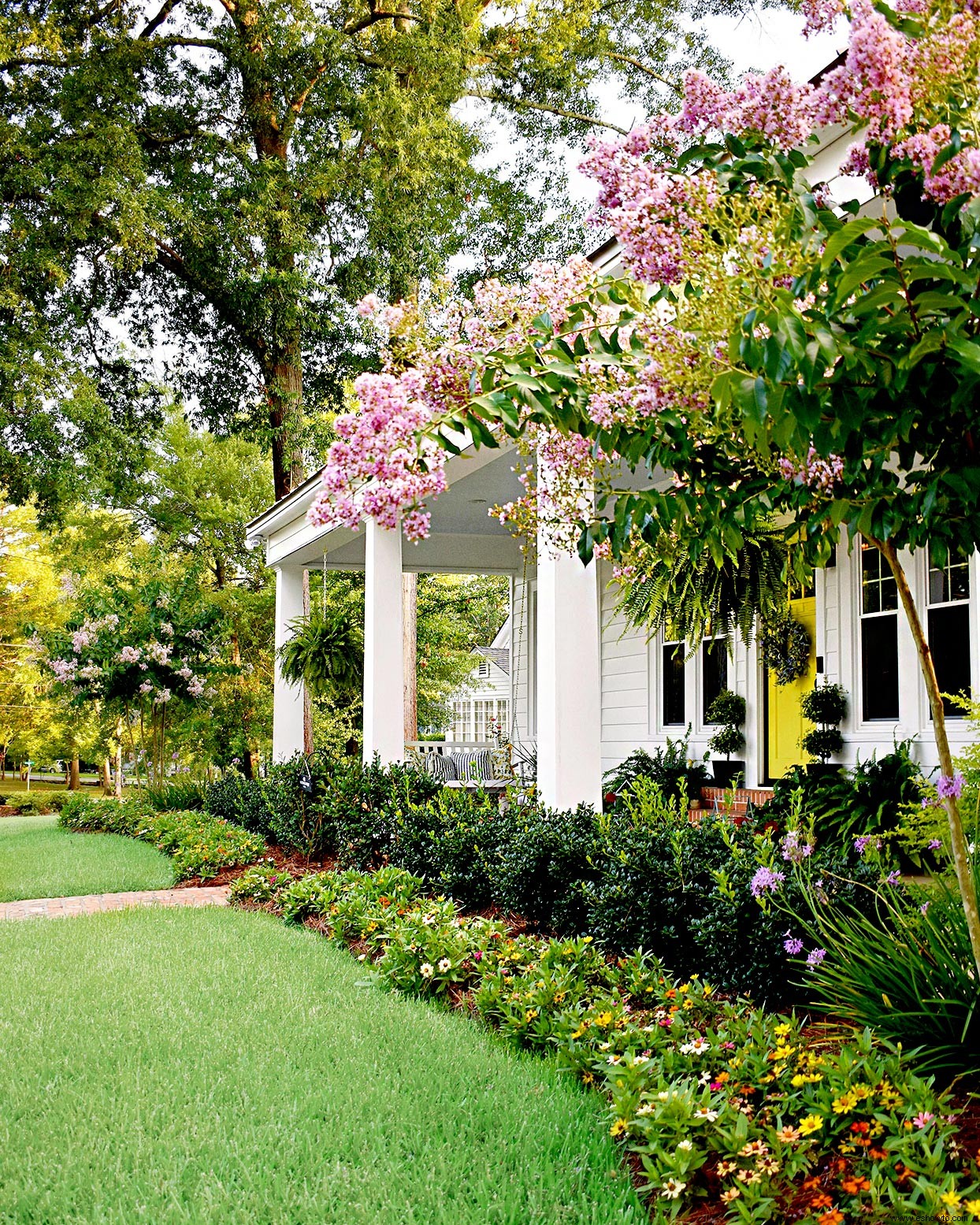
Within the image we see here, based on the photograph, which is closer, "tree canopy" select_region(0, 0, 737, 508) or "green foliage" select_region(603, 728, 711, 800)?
"green foliage" select_region(603, 728, 711, 800)

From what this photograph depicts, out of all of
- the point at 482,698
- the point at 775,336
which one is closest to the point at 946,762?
the point at 775,336

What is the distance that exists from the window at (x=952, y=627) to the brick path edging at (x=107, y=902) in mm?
5049

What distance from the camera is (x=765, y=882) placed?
10.9ft

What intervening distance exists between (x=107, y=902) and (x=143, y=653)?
6.41 m

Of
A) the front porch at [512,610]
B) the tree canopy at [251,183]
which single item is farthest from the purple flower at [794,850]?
the tree canopy at [251,183]

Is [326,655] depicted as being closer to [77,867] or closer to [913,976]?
[77,867]

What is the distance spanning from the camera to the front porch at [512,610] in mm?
5629

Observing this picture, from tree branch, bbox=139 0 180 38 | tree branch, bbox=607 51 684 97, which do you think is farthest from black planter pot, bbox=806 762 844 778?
tree branch, bbox=139 0 180 38

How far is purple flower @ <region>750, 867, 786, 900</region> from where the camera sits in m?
3.36

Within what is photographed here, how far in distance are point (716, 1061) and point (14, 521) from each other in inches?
860

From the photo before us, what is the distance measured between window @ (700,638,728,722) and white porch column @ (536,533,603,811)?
364cm

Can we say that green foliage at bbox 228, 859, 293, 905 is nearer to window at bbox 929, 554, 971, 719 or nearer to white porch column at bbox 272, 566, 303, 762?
window at bbox 929, 554, 971, 719

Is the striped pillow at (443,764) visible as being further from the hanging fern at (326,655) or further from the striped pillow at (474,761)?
the hanging fern at (326,655)

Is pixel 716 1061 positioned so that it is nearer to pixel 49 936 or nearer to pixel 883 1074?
pixel 883 1074
